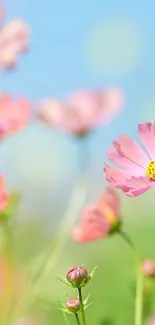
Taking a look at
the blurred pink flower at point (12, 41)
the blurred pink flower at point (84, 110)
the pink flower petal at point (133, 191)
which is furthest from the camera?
Result: the blurred pink flower at point (84, 110)

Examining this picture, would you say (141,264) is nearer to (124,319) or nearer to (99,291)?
(124,319)

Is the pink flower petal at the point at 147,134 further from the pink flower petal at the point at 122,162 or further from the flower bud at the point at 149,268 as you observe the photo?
the flower bud at the point at 149,268

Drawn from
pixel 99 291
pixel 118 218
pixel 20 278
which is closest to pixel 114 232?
pixel 118 218

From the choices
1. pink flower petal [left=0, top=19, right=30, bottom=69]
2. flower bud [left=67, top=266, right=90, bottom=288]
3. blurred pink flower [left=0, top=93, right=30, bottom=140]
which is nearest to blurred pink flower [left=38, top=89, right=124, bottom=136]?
pink flower petal [left=0, top=19, right=30, bottom=69]

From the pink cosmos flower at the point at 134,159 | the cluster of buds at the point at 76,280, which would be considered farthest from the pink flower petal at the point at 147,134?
the cluster of buds at the point at 76,280

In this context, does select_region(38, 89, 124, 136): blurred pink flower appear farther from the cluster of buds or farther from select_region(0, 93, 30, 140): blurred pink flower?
the cluster of buds

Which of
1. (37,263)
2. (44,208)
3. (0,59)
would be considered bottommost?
(44,208)
